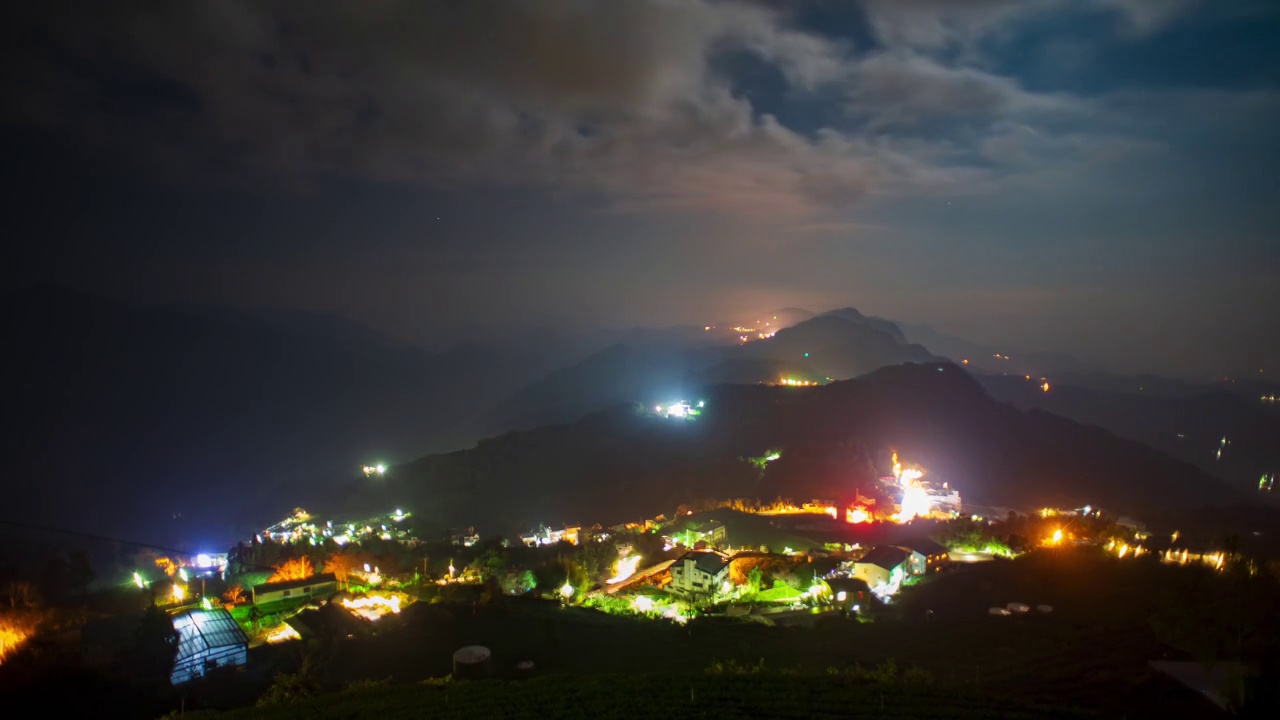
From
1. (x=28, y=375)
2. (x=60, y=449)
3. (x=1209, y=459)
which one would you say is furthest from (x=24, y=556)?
(x=28, y=375)

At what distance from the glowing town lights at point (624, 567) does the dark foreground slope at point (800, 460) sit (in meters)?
13.8

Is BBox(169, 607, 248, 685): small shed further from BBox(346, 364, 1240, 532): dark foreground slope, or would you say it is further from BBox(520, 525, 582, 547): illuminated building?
BBox(346, 364, 1240, 532): dark foreground slope

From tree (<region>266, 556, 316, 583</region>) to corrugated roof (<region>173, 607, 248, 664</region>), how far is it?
4.71 meters

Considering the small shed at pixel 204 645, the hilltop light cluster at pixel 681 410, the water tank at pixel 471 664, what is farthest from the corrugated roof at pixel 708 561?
the hilltop light cluster at pixel 681 410

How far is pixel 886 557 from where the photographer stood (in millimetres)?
23125

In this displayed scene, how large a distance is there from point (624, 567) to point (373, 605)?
1033 cm

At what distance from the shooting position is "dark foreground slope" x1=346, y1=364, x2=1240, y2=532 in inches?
1706

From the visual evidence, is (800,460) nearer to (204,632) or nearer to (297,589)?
(297,589)

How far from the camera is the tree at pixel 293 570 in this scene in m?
21.9

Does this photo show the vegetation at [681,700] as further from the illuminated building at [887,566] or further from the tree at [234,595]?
the illuminated building at [887,566]

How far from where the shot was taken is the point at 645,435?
2234 inches

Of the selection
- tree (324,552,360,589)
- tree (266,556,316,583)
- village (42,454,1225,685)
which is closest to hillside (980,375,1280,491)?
village (42,454,1225,685)

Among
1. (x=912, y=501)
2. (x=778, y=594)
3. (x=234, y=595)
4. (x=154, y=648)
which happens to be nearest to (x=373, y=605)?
(x=234, y=595)

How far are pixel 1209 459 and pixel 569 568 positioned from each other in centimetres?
7878
